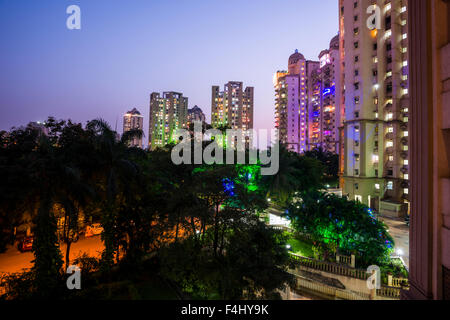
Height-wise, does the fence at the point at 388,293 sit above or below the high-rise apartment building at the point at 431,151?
below

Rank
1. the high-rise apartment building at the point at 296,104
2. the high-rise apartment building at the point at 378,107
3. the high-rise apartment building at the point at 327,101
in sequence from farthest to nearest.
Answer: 1. the high-rise apartment building at the point at 296,104
2. the high-rise apartment building at the point at 327,101
3. the high-rise apartment building at the point at 378,107

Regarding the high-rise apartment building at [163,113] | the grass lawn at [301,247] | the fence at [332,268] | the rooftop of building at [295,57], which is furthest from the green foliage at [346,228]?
the high-rise apartment building at [163,113]

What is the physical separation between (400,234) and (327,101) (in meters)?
67.2

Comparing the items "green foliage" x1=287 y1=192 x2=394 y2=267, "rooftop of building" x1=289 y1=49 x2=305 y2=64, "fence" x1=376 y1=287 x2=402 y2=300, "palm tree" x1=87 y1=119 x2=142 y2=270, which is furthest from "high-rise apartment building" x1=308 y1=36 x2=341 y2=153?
"palm tree" x1=87 y1=119 x2=142 y2=270

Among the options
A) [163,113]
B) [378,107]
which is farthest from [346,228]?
[163,113]

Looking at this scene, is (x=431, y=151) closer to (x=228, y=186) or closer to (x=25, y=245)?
(x=228, y=186)

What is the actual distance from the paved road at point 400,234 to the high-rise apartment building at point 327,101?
46236 mm

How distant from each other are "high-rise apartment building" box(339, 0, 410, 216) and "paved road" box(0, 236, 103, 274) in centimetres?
3198

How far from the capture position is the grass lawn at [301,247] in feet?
50.5

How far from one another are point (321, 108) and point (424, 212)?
9316 cm

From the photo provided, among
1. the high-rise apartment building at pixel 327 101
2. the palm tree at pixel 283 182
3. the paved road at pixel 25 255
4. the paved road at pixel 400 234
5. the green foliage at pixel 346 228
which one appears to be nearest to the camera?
the paved road at pixel 25 255

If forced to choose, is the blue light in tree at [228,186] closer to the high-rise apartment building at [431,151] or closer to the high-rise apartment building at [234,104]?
the high-rise apartment building at [431,151]

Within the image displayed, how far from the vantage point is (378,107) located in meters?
30.6
